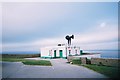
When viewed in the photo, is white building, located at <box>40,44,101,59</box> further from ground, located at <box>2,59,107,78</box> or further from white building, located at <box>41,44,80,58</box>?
ground, located at <box>2,59,107,78</box>

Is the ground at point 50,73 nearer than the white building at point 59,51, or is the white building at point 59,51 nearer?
the ground at point 50,73

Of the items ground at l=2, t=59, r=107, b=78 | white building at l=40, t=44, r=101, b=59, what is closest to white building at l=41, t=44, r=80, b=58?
white building at l=40, t=44, r=101, b=59

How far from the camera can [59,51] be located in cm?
2041

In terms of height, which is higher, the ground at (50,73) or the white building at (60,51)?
the white building at (60,51)

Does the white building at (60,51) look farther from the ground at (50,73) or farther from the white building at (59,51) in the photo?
the ground at (50,73)

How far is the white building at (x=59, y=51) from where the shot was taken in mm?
19812

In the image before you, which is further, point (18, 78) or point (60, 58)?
point (60, 58)

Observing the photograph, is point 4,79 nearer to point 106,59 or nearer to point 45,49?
point 106,59

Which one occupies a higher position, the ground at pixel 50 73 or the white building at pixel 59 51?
the white building at pixel 59 51

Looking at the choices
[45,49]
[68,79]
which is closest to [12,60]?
A: [45,49]

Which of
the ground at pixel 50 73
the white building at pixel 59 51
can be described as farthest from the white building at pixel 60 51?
the ground at pixel 50 73

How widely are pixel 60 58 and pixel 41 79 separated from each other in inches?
464

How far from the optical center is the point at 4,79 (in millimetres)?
8461

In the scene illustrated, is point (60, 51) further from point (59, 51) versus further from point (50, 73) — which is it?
point (50, 73)
